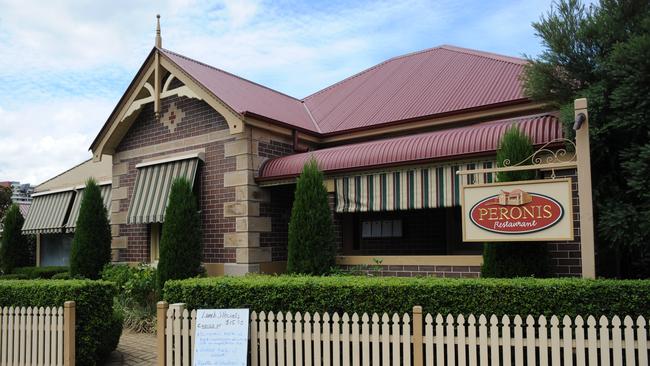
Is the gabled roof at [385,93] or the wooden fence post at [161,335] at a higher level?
the gabled roof at [385,93]

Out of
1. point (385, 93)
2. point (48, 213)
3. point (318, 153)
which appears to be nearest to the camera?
point (318, 153)

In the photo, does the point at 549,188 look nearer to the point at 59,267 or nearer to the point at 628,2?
the point at 628,2

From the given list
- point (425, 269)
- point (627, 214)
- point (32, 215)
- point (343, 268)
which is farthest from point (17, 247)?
point (627, 214)

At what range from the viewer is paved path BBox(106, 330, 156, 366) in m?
8.27

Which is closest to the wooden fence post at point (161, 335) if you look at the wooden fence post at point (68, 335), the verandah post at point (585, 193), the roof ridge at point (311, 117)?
the wooden fence post at point (68, 335)

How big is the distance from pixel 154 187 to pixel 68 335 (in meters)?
6.54

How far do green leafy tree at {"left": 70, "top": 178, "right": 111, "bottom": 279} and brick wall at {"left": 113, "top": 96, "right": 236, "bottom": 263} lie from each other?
0.54 metres

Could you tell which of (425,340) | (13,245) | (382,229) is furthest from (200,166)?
(13,245)

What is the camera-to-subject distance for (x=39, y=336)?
7426mm

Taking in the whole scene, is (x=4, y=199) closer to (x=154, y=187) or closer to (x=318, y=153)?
(x=154, y=187)

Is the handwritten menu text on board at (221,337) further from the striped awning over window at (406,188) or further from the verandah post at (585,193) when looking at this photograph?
the striped awning over window at (406,188)

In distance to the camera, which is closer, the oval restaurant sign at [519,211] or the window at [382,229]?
the oval restaurant sign at [519,211]

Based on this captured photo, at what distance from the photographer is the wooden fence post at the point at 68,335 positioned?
23.8ft

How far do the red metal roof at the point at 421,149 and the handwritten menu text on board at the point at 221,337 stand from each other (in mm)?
4876
